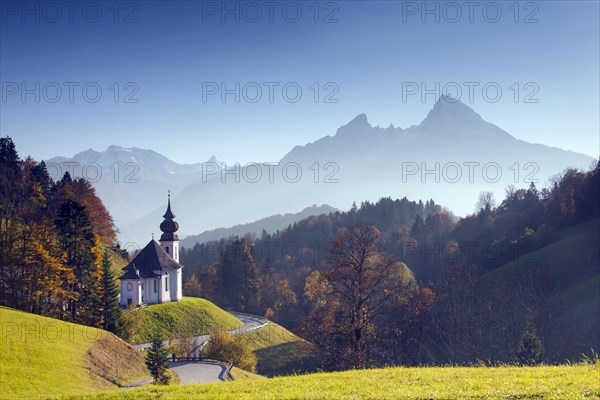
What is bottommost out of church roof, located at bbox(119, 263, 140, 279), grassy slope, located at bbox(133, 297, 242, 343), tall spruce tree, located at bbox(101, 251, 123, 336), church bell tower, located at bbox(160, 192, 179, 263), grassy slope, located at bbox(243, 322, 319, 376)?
grassy slope, located at bbox(243, 322, 319, 376)

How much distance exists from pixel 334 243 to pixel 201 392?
14280 millimetres

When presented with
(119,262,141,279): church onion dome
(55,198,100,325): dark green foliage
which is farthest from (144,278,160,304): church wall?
(55,198,100,325): dark green foliage

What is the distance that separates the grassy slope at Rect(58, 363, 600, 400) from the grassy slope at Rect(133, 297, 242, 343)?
45.1m

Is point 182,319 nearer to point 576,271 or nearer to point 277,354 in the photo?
point 277,354

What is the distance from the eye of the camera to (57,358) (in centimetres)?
3516

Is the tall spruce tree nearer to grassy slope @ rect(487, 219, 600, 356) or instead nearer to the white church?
the white church

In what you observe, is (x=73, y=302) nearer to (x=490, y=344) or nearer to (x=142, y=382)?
(x=142, y=382)

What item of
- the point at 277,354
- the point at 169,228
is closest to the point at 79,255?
the point at 169,228

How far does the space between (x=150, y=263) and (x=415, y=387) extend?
63.3 m

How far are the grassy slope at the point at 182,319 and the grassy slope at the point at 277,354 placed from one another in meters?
4.83

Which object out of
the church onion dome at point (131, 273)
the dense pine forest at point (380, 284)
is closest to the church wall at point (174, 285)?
the church onion dome at point (131, 273)

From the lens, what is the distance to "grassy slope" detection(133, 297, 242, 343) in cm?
6244

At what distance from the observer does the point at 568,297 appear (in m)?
62.5

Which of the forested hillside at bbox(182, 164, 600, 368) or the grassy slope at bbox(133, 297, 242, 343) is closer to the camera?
the forested hillside at bbox(182, 164, 600, 368)
